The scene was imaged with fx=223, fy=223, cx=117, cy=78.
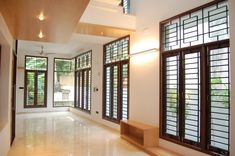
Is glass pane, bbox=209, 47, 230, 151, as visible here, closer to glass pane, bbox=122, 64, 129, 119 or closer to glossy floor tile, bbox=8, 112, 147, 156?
glossy floor tile, bbox=8, 112, 147, 156

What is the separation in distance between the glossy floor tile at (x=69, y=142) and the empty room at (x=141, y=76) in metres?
0.02

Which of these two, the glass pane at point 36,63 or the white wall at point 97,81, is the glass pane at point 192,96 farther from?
the glass pane at point 36,63

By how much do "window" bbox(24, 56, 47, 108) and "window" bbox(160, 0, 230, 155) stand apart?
332 inches

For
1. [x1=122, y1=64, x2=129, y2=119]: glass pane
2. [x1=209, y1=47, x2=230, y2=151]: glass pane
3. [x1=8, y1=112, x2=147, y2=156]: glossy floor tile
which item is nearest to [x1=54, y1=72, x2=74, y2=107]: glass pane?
[x1=8, y1=112, x2=147, y2=156]: glossy floor tile

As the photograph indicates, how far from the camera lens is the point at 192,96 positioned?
4324 millimetres

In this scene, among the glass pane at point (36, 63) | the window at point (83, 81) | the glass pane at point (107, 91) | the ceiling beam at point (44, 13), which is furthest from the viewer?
the glass pane at point (36, 63)

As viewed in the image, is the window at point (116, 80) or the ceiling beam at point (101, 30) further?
the window at point (116, 80)

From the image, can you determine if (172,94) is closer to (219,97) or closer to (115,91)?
(219,97)

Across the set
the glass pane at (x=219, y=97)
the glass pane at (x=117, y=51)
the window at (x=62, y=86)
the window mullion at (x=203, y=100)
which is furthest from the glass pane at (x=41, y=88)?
the glass pane at (x=219, y=97)

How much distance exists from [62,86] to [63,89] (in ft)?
0.58

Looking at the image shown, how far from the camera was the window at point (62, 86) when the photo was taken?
40.3 feet

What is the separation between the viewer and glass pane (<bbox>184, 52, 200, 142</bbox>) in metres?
4.20

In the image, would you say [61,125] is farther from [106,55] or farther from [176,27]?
[176,27]

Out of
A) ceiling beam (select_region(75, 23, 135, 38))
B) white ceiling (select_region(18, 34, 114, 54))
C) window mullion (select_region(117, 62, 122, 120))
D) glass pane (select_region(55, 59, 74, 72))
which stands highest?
white ceiling (select_region(18, 34, 114, 54))
